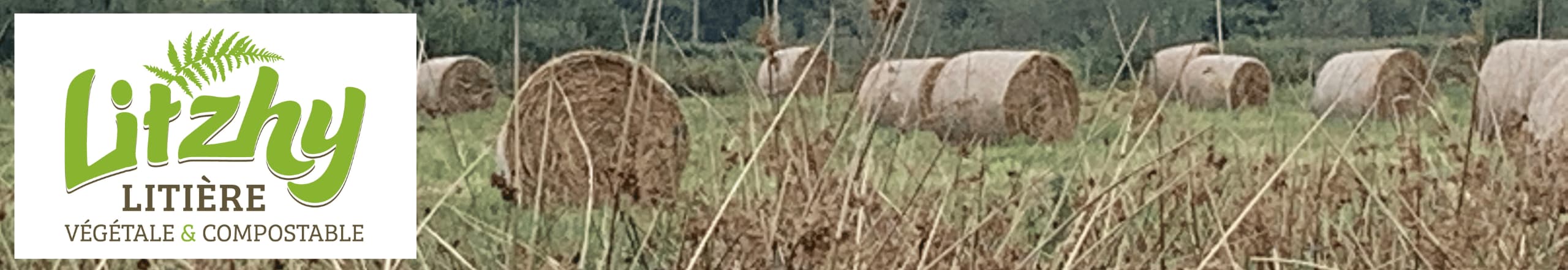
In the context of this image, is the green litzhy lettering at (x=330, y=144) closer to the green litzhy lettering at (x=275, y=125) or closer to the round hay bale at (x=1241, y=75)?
the green litzhy lettering at (x=275, y=125)

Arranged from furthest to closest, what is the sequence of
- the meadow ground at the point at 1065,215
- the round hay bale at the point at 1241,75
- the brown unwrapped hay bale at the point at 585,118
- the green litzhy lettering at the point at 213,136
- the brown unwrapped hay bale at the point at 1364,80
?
the round hay bale at the point at 1241,75
the brown unwrapped hay bale at the point at 1364,80
the brown unwrapped hay bale at the point at 585,118
the green litzhy lettering at the point at 213,136
the meadow ground at the point at 1065,215

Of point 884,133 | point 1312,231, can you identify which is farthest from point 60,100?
point 884,133

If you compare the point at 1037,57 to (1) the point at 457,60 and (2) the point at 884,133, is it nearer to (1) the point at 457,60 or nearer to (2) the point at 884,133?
(2) the point at 884,133

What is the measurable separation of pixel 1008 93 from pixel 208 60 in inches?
367

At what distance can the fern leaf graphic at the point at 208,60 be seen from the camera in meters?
2.61

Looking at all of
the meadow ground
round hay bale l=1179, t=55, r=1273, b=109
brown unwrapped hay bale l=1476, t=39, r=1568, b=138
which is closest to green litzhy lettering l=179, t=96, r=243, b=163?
the meadow ground

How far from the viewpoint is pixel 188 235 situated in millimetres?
2607

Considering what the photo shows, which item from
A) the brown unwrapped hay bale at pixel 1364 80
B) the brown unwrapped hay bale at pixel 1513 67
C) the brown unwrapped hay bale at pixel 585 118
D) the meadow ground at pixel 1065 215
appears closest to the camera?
the meadow ground at pixel 1065 215

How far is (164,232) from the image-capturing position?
263 cm

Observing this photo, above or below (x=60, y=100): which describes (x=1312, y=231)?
below

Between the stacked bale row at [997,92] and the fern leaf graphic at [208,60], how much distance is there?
828 cm

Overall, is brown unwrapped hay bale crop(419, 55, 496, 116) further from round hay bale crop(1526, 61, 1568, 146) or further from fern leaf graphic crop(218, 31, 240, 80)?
fern leaf graphic crop(218, 31, 240, 80)

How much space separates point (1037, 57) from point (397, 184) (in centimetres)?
975

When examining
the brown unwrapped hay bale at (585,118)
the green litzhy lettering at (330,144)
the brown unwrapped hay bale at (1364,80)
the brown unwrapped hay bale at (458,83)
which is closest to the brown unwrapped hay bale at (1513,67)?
the brown unwrapped hay bale at (1364,80)
